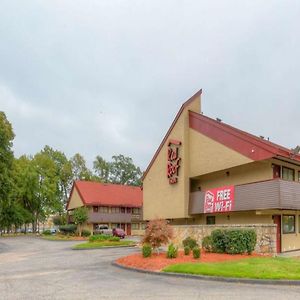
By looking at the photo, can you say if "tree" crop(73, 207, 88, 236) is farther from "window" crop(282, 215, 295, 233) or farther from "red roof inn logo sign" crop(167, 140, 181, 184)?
"window" crop(282, 215, 295, 233)

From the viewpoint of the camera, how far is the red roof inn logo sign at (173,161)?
3262cm

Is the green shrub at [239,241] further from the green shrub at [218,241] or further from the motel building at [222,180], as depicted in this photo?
the motel building at [222,180]

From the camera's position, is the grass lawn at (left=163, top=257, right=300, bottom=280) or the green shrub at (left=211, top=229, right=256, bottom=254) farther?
the green shrub at (left=211, top=229, right=256, bottom=254)

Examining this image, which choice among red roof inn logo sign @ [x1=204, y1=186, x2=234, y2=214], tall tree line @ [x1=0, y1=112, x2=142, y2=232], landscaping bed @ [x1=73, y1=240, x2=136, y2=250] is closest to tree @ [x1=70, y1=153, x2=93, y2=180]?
tall tree line @ [x1=0, y1=112, x2=142, y2=232]

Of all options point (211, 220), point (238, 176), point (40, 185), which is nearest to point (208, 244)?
point (238, 176)

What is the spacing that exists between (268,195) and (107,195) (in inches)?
1850

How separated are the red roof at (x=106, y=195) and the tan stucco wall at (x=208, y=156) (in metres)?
35.8

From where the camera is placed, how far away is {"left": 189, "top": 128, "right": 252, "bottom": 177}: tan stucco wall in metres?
26.9

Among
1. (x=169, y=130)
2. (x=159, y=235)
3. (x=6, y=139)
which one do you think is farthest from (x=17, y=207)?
(x=159, y=235)

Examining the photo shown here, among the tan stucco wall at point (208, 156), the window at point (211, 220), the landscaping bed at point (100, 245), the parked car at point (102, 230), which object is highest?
the tan stucco wall at point (208, 156)

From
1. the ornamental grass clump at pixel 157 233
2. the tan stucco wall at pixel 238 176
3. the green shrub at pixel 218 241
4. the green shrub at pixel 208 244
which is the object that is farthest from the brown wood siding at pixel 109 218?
the green shrub at pixel 218 241

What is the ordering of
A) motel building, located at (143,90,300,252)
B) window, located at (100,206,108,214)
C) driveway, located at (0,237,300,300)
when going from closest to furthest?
driveway, located at (0,237,300,300) < motel building, located at (143,90,300,252) < window, located at (100,206,108,214)

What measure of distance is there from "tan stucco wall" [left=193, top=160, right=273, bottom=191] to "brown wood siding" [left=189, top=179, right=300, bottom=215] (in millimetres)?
1123

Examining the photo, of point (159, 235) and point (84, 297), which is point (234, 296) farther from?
point (159, 235)
